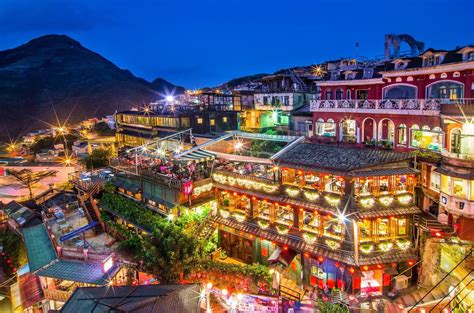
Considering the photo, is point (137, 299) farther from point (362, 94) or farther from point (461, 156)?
point (362, 94)

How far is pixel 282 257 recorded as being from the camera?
81.8 feet

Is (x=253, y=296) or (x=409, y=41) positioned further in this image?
(x=409, y=41)

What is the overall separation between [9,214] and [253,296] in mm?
34378

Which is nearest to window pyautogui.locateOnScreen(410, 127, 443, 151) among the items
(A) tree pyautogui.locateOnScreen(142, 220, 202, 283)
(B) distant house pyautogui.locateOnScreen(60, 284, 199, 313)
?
(A) tree pyautogui.locateOnScreen(142, 220, 202, 283)

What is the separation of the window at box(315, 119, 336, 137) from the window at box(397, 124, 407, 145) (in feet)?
22.7

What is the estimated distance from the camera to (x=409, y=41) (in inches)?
1528

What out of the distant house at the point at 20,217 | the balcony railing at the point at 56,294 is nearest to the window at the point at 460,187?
the balcony railing at the point at 56,294

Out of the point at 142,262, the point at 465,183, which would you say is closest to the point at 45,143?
the point at 142,262

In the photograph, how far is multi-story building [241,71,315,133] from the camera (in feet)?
156

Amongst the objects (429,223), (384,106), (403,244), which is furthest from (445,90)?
(403,244)

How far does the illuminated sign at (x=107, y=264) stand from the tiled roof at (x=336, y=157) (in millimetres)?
14945

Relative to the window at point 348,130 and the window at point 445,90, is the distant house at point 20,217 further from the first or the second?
the window at point 445,90

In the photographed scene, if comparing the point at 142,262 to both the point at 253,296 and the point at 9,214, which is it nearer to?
the point at 253,296

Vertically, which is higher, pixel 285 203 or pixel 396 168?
pixel 396 168
